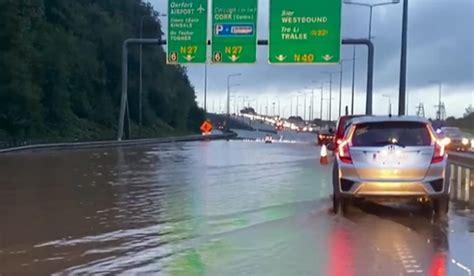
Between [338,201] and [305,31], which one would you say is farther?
[305,31]

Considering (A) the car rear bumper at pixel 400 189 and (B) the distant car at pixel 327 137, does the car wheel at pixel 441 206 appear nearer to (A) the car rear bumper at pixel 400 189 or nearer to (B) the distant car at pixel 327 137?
(A) the car rear bumper at pixel 400 189

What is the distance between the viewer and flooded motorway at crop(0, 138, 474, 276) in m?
9.16

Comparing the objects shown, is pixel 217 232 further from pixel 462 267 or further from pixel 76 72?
pixel 76 72

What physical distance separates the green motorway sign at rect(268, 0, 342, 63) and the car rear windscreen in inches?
1076

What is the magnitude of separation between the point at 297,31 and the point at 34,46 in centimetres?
2454

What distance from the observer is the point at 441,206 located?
43.7ft

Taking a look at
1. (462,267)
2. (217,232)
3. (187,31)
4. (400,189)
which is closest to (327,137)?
(187,31)

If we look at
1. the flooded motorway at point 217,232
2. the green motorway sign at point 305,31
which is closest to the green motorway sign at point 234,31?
the green motorway sign at point 305,31

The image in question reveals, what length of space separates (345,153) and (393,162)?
0.85m

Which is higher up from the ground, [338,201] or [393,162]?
[393,162]

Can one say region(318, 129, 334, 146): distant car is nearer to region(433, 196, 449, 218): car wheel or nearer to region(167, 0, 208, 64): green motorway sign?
region(167, 0, 208, 64): green motorway sign

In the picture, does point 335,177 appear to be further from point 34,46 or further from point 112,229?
point 34,46

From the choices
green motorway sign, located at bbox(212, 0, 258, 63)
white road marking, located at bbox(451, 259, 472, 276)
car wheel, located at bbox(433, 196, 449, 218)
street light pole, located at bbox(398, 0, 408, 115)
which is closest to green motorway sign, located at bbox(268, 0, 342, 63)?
green motorway sign, located at bbox(212, 0, 258, 63)

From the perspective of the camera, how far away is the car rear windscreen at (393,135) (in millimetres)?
13070
